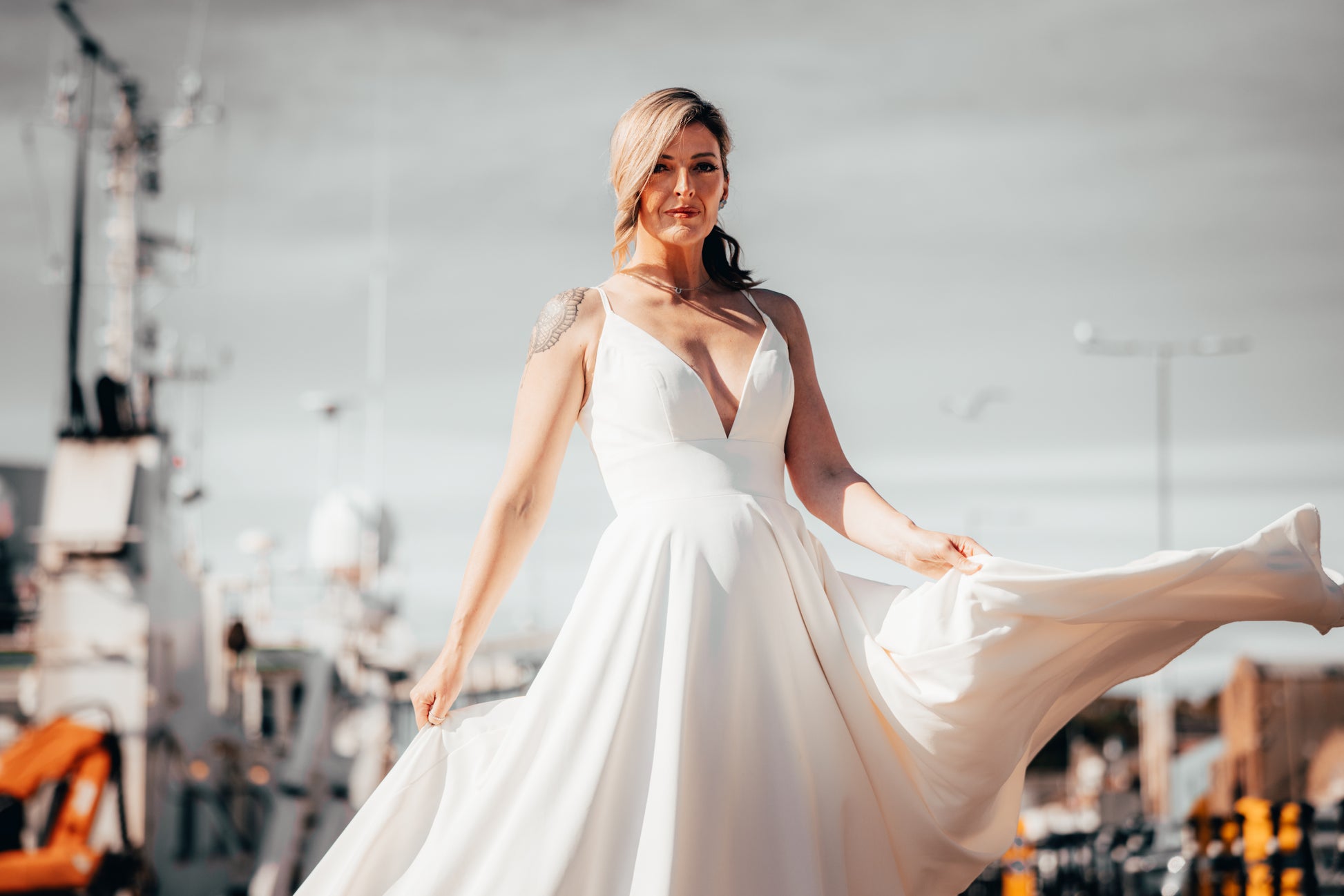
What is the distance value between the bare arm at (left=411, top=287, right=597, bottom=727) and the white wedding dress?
4.2 inches

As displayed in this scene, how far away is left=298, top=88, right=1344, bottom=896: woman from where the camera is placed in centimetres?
280

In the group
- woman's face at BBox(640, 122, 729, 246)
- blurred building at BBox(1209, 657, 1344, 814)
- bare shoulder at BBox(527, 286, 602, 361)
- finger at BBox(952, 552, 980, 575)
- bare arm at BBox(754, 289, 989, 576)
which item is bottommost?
blurred building at BBox(1209, 657, 1344, 814)

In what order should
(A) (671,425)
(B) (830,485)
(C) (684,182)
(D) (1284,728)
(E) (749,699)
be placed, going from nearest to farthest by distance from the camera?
(E) (749,699)
(A) (671,425)
(C) (684,182)
(B) (830,485)
(D) (1284,728)

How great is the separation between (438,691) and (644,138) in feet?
4.55

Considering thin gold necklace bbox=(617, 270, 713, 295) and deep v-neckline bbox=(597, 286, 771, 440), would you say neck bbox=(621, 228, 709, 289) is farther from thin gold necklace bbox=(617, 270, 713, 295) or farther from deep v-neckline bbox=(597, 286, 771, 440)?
deep v-neckline bbox=(597, 286, 771, 440)

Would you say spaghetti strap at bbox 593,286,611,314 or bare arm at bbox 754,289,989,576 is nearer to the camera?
bare arm at bbox 754,289,989,576

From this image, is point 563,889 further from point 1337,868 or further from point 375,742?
point 375,742

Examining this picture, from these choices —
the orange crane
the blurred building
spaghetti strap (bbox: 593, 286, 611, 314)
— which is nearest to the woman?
spaghetti strap (bbox: 593, 286, 611, 314)

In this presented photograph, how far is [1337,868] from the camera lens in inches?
390

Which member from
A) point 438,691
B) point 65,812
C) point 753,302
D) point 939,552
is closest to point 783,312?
point 753,302

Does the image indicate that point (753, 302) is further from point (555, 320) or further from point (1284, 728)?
point (1284, 728)

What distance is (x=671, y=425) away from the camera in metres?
3.10

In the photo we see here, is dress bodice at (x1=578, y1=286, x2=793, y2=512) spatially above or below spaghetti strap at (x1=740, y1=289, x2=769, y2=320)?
below

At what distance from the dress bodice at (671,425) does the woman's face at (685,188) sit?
0.26 meters
